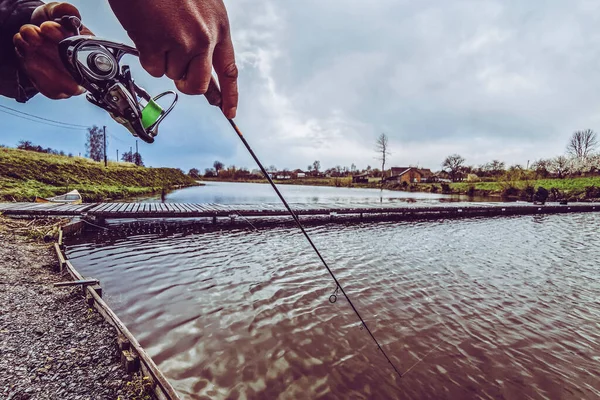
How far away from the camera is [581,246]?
1102 centimetres

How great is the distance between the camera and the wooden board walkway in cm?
1235

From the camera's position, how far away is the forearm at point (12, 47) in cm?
155

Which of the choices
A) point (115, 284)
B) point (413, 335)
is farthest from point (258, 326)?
point (115, 284)

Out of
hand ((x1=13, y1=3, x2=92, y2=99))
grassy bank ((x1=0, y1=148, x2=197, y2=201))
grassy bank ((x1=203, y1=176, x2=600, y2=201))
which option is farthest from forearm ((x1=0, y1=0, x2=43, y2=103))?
grassy bank ((x1=203, y1=176, x2=600, y2=201))

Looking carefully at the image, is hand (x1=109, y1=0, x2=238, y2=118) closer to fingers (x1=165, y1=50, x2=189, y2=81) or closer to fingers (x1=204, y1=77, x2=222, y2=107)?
fingers (x1=165, y1=50, x2=189, y2=81)

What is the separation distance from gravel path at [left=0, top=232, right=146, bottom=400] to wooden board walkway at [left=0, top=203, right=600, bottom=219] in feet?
27.4

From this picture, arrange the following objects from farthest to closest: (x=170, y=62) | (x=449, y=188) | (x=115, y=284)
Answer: (x=449, y=188)
(x=115, y=284)
(x=170, y=62)

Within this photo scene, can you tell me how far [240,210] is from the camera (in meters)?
15.0

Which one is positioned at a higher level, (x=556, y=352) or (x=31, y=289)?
(x=31, y=289)

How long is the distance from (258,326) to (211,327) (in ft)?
2.59

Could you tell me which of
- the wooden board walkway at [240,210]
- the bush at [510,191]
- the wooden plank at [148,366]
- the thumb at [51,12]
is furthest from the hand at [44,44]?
the bush at [510,191]

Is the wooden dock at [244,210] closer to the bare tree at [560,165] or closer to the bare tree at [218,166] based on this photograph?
the bare tree at [560,165]

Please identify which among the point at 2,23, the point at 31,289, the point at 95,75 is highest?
the point at 2,23

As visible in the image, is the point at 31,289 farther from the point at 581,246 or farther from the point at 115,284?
the point at 581,246
